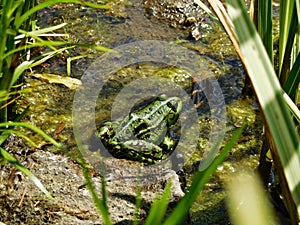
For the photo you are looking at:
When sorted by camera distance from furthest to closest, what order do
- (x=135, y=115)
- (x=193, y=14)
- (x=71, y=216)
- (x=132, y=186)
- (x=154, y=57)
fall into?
1. (x=193, y=14)
2. (x=154, y=57)
3. (x=135, y=115)
4. (x=132, y=186)
5. (x=71, y=216)

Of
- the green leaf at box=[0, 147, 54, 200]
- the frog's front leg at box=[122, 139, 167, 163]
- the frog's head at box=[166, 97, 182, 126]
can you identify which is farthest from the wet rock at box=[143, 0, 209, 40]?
the green leaf at box=[0, 147, 54, 200]

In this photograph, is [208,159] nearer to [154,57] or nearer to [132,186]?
[132,186]

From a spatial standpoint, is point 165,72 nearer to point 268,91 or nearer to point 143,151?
point 143,151

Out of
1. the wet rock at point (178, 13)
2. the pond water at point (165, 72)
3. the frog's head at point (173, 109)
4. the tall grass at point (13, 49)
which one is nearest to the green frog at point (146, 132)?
the frog's head at point (173, 109)

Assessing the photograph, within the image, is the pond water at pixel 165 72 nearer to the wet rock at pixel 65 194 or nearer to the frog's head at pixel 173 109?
the frog's head at pixel 173 109

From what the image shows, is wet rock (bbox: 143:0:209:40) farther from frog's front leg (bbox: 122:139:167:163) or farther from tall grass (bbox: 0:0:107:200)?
tall grass (bbox: 0:0:107:200)

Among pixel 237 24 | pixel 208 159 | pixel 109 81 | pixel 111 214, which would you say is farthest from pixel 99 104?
pixel 237 24

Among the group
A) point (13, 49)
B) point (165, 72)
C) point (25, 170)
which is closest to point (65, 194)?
point (25, 170)
